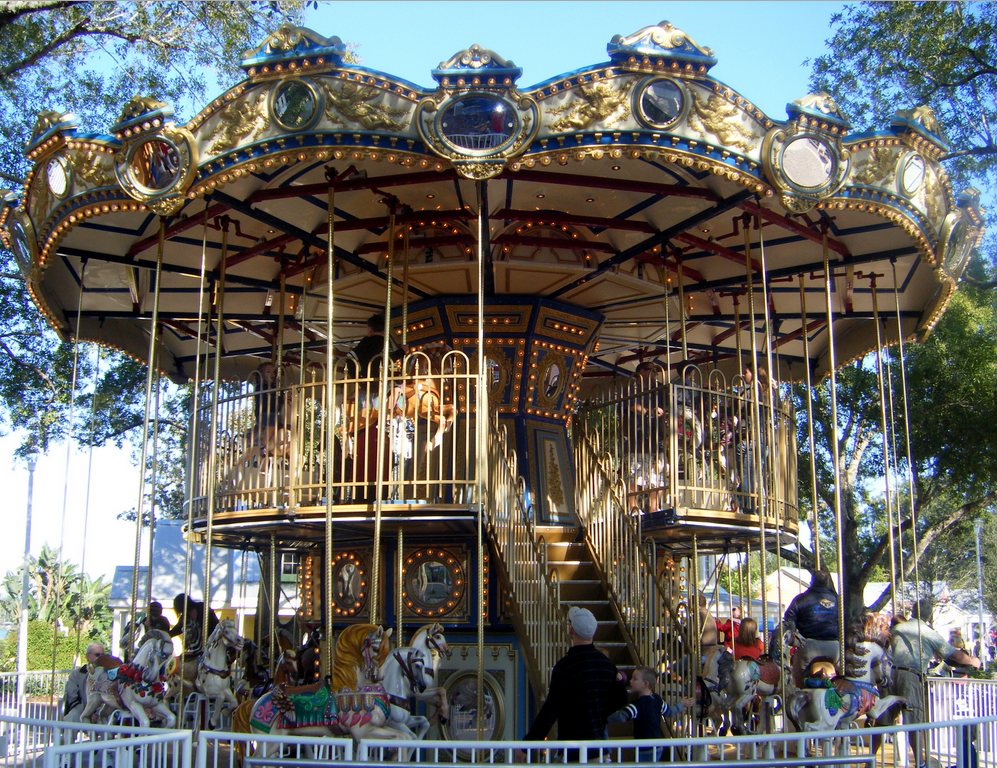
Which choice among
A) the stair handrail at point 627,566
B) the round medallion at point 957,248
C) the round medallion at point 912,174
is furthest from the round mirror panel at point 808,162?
the stair handrail at point 627,566

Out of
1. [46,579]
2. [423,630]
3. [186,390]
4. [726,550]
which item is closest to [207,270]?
[423,630]

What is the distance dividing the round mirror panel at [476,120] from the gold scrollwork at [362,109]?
406 millimetres

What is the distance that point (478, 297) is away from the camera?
10648 millimetres

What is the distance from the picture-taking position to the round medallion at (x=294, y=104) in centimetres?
894

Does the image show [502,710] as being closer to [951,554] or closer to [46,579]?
[46,579]

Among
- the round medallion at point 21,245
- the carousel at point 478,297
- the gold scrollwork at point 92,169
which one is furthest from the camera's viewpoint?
the round medallion at point 21,245

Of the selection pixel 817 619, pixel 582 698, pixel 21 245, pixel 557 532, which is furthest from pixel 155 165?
pixel 817 619

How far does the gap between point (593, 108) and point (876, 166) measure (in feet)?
9.51

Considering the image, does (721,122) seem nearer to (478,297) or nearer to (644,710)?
(478,297)

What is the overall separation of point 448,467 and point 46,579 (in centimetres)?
3186

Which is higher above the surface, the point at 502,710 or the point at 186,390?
the point at 186,390

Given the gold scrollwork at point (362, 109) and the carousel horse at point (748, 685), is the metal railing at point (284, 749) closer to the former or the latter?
the carousel horse at point (748, 685)

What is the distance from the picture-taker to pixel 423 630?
30.8ft

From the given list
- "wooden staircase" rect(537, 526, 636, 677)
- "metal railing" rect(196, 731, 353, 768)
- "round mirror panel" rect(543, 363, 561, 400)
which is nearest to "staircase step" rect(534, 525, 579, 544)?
"wooden staircase" rect(537, 526, 636, 677)
